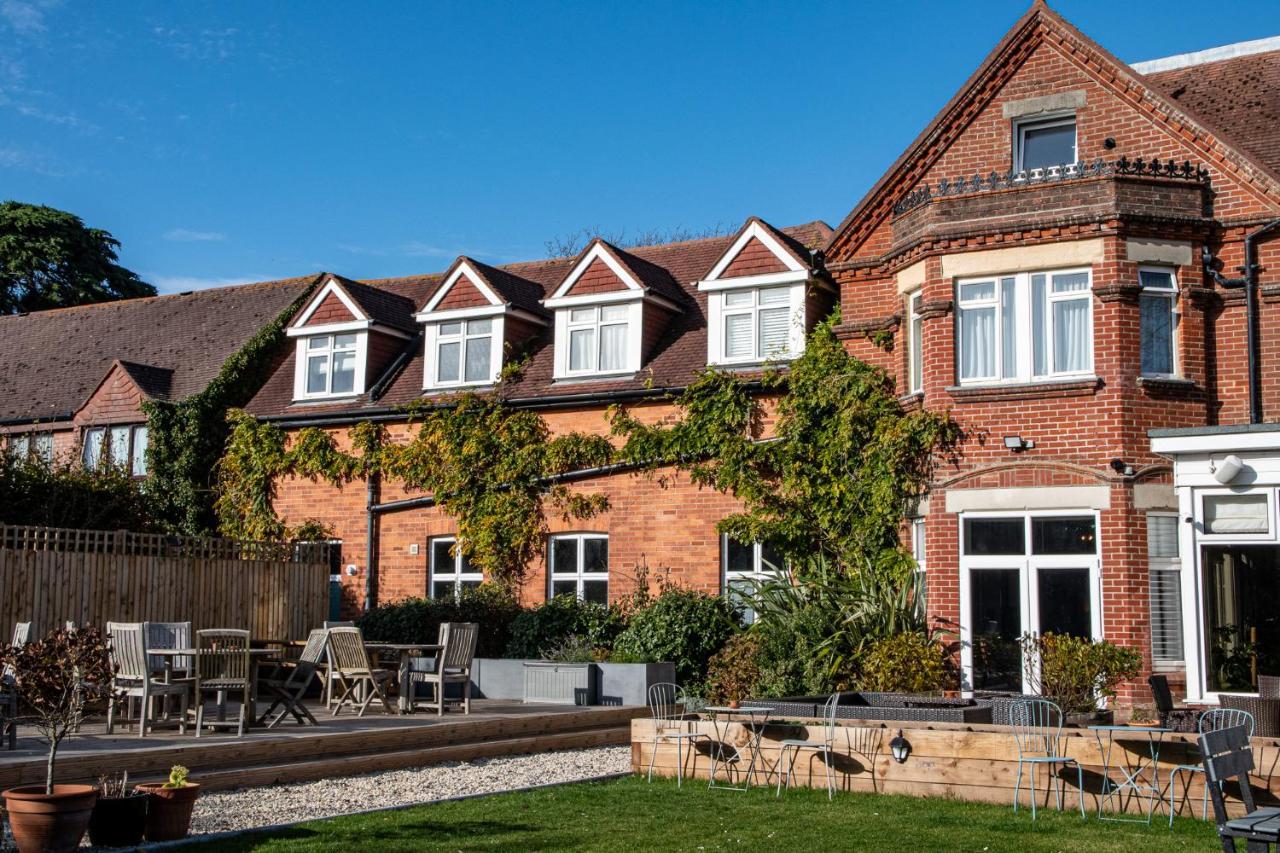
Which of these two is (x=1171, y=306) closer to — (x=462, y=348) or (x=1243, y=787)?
(x=1243, y=787)

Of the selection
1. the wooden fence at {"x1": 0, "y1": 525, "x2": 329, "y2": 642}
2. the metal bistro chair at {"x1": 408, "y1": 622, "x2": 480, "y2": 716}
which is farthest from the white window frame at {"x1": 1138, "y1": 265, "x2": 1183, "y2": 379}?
the wooden fence at {"x1": 0, "y1": 525, "x2": 329, "y2": 642}

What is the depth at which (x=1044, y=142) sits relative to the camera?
743 inches

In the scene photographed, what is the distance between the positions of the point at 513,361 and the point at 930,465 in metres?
8.84

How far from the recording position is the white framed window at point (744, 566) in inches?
777

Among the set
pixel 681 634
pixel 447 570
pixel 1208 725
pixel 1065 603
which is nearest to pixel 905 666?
pixel 1065 603

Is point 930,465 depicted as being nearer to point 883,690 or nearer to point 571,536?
point 883,690

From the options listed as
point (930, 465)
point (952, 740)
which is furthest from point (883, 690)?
point (952, 740)

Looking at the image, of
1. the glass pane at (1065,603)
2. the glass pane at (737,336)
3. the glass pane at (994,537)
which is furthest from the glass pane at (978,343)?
the glass pane at (737,336)

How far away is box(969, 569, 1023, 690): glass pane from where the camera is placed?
54.9ft

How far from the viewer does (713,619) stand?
19.1 metres

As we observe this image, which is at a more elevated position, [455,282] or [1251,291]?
[455,282]

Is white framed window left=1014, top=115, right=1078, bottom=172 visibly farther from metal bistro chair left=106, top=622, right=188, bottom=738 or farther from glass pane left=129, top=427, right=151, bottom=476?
glass pane left=129, top=427, right=151, bottom=476

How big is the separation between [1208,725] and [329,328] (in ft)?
60.4

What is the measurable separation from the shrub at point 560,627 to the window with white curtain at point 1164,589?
793 centimetres
